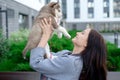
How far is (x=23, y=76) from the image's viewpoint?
4395 mm

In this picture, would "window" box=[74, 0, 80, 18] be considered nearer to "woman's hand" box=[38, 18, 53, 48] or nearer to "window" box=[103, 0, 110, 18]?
"window" box=[103, 0, 110, 18]

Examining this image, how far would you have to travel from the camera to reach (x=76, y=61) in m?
2.54

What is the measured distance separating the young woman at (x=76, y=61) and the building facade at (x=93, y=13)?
61472mm

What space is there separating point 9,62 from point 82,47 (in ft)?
13.8

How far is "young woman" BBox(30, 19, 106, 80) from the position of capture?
8.26 feet

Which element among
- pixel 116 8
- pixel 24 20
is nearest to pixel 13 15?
pixel 24 20

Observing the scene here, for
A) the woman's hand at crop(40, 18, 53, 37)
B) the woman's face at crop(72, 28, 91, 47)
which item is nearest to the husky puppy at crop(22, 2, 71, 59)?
the woman's hand at crop(40, 18, 53, 37)

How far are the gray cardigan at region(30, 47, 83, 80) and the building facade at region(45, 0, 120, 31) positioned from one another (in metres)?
61.5

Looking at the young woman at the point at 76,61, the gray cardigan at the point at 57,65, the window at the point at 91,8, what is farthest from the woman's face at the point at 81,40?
the window at the point at 91,8

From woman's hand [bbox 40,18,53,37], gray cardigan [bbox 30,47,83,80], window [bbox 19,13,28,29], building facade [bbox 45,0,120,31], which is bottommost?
gray cardigan [bbox 30,47,83,80]

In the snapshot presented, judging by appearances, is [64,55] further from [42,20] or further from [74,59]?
[42,20]

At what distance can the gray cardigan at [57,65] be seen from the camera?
2.51 metres

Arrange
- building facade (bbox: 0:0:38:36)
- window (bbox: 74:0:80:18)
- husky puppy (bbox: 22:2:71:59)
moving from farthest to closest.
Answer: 1. window (bbox: 74:0:80:18)
2. building facade (bbox: 0:0:38:36)
3. husky puppy (bbox: 22:2:71:59)

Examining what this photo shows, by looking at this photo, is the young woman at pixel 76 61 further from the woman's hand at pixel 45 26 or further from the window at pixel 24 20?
the window at pixel 24 20
